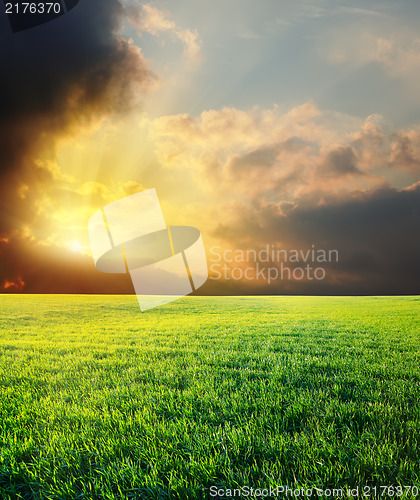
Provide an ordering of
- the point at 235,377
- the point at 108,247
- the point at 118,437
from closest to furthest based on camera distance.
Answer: the point at 118,437 → the point at 235,377 → the point at 108,247

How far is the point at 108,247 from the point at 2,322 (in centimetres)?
882

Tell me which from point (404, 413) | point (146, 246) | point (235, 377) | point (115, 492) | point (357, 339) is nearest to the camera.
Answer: point (115, 492)

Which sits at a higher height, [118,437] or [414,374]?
[118,437]

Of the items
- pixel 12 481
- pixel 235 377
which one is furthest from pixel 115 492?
pixel 235 377

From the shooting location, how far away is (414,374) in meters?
4.96

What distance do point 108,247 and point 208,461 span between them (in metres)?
10.2

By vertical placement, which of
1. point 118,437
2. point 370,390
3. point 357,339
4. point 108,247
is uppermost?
point 108,247

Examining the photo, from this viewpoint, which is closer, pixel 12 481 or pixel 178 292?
pixel 12 481

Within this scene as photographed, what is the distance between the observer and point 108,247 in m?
11.4

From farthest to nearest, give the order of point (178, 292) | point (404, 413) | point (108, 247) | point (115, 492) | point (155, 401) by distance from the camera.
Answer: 1. point (178, 292)
2. point (108, 247)
3. point (155, 401)
4. point (404, 413)
5. point (115, 492)

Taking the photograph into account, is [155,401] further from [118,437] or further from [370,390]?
[370,390]

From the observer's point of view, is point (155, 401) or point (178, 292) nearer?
point (155, 401)

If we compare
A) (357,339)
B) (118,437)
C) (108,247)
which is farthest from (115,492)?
(108,247)

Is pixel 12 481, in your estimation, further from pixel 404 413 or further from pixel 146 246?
pixel 146 246
